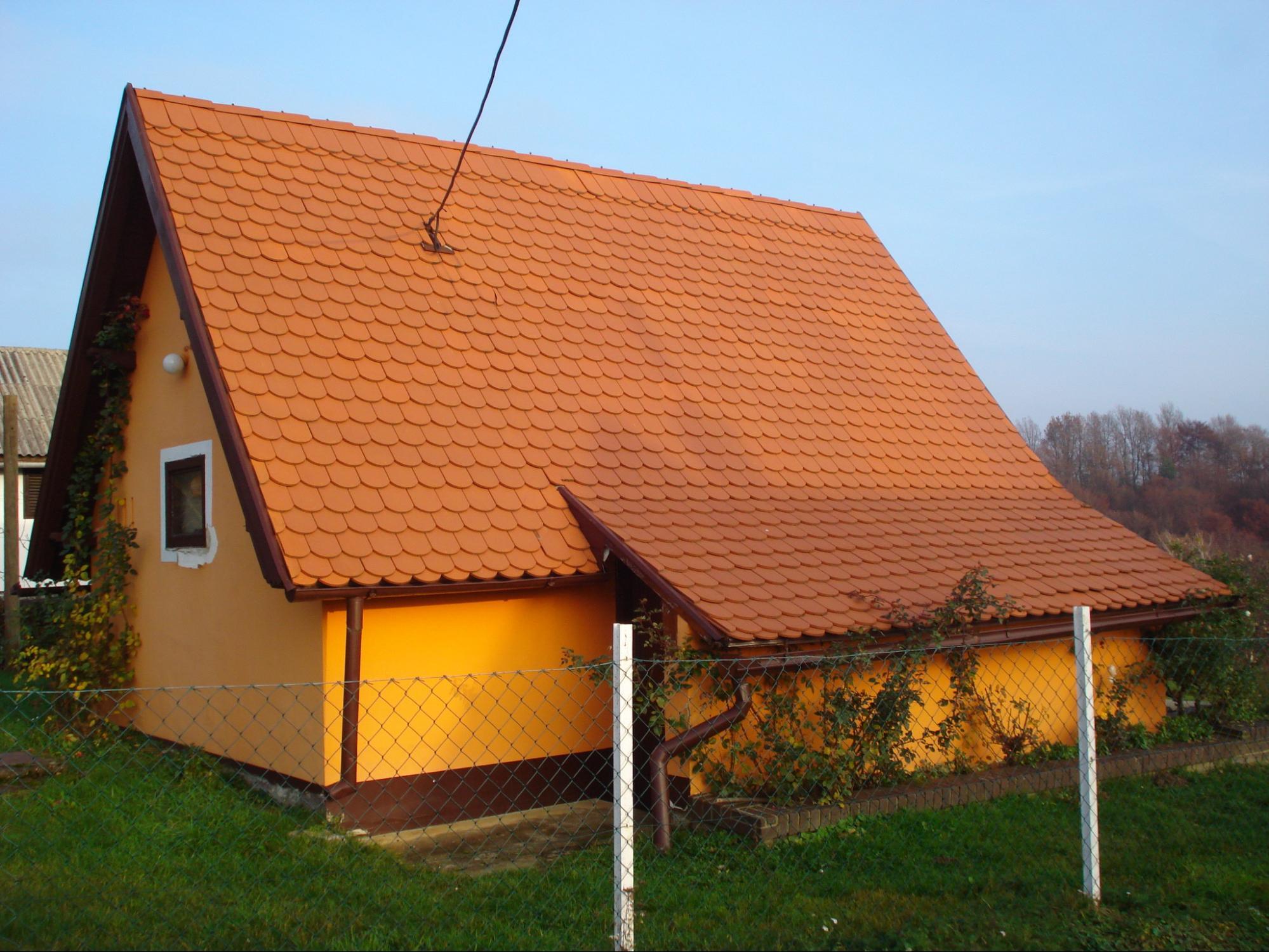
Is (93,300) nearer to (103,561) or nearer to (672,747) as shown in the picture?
(103,561)

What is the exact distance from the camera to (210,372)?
699cm

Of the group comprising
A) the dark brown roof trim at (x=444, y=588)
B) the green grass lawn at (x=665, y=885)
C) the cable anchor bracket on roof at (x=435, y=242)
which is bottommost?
the green grass lawn at (x=665, y=885)

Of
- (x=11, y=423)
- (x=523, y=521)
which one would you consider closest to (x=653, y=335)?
(x=523, y=521)

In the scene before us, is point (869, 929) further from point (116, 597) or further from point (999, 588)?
point (116, 597)

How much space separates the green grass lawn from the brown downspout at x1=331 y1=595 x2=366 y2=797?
13.2 inches

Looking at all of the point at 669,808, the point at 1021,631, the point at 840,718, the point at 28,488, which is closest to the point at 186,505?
the point at 669,808

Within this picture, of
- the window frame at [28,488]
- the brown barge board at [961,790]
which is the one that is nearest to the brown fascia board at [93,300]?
the brown barge board at [961,790]

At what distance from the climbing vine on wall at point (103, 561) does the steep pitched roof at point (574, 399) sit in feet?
6.79

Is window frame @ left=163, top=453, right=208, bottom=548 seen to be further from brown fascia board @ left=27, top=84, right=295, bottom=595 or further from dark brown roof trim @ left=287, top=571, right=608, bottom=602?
dark brown roof trim @ left=287, top=571, right=608, bottom=602

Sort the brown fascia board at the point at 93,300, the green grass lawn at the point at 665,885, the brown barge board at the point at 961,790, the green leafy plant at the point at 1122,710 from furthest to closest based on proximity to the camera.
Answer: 1. the brown fascia board at the point at 93,300
2. the green leafy plant at the point at 1122,710
3. the brown barge board at the point at 961,790
4. the green grass lawn at the point at 665,885

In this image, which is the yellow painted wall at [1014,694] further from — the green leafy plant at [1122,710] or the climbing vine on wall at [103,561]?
the climbing vine on wall at [103,561]

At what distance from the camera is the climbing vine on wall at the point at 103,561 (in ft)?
29.9

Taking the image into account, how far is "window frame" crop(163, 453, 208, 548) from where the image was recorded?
8.01m

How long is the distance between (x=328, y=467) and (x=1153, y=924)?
5.20m
